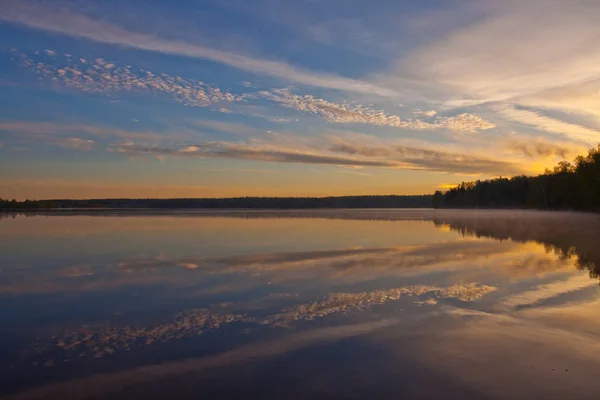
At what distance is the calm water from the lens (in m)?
6.69

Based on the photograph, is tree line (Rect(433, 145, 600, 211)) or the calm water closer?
the calm water

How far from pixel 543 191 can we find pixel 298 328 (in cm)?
11098

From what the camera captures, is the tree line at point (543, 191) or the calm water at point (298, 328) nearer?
the calm water at point (298, 328)

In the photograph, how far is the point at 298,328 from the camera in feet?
31.0

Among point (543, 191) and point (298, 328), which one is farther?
point (543, 191)

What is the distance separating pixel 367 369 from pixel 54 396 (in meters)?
4.21

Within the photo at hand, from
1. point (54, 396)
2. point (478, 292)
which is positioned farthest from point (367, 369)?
point (478, 292)

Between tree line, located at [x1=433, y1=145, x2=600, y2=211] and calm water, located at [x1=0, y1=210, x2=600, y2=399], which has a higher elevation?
tree line, located at [x1=433, y1=145, x2=600, y2=211]

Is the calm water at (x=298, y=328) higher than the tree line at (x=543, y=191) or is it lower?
lower

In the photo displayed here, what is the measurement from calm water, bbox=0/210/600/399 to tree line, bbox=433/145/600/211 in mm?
67008

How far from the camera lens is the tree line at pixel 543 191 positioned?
75906 mm

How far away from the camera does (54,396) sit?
623 centimetres

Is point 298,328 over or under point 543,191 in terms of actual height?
under

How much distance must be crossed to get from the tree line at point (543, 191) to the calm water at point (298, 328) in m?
67.0
